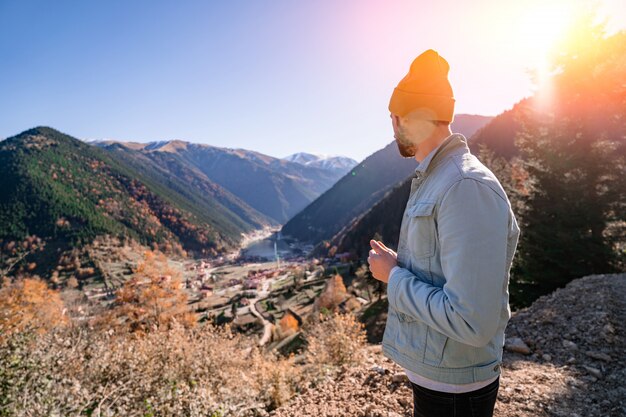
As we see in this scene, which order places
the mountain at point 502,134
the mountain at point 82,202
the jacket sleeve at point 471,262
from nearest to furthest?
the jacket sleeve at point 471,262 < the mountain at point 502,134 < the mountain at point 82,202

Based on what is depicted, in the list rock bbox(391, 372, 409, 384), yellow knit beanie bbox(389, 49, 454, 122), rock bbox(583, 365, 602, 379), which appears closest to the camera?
yellow knit beanie bbox(389, 49, 454, 122)

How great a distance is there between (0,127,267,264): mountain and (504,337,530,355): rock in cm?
13866

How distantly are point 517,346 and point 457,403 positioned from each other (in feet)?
17.2

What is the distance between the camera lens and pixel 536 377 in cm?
456

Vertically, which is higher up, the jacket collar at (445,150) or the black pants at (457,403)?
the jacket collar at (445,150)

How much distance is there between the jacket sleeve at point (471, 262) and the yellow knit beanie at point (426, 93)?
501 mm

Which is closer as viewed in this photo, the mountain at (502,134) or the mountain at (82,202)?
the mountain at (502,134)

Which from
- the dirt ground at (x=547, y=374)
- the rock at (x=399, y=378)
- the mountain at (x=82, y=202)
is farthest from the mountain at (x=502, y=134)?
the mountain at (x=82, y=202)

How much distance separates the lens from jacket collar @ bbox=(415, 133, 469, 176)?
A: 1603mm

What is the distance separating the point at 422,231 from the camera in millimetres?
1562

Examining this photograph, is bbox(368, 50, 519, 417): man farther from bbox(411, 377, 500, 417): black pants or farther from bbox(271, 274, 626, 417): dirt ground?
bbox(271, 274, 626, 417): dirt ground

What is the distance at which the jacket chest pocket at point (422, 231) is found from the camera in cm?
152

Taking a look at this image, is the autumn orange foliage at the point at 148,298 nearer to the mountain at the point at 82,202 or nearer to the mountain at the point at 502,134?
the mountain at the point at 502,134

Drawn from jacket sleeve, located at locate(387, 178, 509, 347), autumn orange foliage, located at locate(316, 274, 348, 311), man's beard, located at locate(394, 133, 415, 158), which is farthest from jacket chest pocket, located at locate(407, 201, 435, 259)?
autumn orange foliage, located at locate(316, 274, 348, 311)
